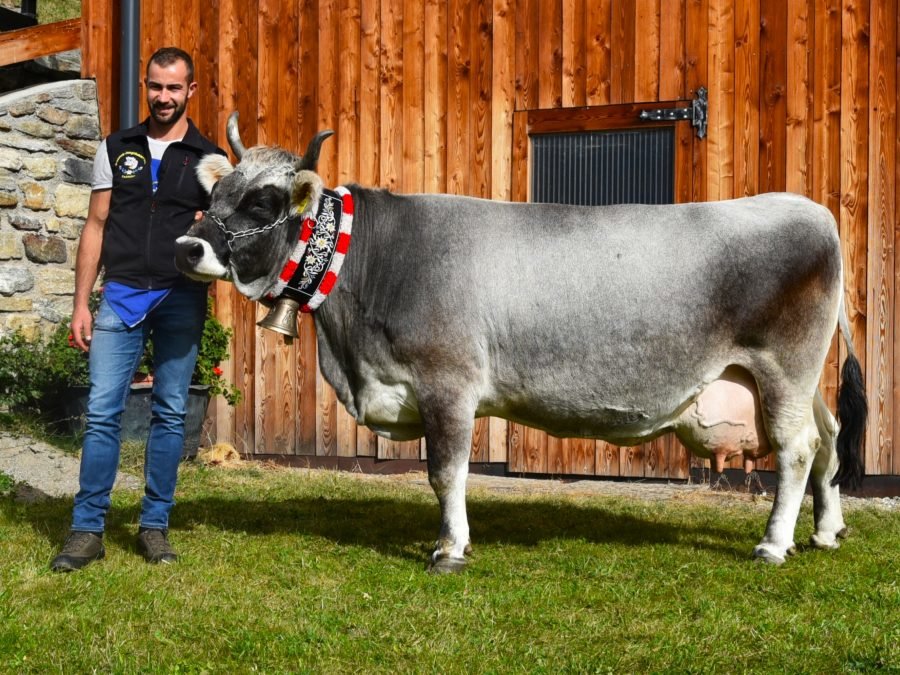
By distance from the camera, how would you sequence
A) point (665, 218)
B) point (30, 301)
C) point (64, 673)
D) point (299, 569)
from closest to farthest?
point (64, 673) < point (299, 569) < point (665, 218) < point (30, 301)

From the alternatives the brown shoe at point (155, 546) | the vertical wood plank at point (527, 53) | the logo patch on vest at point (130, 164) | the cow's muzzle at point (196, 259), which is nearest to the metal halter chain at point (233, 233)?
the cow's muzzle at point (196, 259)

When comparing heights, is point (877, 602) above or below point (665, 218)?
below

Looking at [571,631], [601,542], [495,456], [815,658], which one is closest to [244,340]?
[495,456]

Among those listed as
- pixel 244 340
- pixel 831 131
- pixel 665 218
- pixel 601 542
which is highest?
pixel 831 131

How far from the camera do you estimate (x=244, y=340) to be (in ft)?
30.4

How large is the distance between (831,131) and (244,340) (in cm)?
494

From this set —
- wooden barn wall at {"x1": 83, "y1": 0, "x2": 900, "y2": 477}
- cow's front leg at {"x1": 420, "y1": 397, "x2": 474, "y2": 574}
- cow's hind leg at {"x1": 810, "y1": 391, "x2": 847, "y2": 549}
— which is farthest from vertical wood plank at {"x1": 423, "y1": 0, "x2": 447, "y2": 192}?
cow's hind leg at {"x1": 810, "y1": 391, "x2": 847, "y2": 549}

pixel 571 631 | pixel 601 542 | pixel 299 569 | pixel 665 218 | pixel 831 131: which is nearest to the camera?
pixel 571 631

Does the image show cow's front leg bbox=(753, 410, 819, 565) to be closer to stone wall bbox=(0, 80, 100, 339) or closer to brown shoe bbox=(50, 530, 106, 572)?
brown shoe bbox=(50, 530, 106, 572)

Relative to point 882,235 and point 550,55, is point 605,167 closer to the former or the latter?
point 550,55

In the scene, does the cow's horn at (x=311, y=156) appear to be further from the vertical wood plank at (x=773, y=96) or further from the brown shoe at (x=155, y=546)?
the vertical wood plank at (x=773, y=96)

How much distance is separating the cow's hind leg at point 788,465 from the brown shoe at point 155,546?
9.26 ft

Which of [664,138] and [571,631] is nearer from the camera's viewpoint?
[571,631]

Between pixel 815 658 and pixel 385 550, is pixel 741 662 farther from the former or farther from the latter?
pixel 385 550
